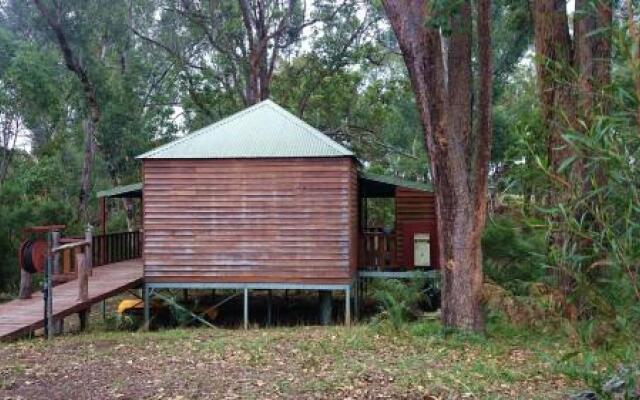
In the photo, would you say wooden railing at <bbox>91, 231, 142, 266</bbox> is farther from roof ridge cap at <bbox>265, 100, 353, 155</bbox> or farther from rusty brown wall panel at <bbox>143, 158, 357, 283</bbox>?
roof ridge cap at <bbox>265, 100, 353, 155</bbox>

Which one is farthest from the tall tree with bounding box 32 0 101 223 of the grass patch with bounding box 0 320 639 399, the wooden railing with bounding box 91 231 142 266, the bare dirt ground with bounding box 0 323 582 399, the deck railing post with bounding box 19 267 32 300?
the bare dirt ground with bounding box 0 323 582 399

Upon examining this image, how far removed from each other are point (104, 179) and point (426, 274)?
1038 inches

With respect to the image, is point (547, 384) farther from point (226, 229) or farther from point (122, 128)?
point (122, 128)

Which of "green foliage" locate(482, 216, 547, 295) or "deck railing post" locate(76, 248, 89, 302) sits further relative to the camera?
"green foliage" locate(482, 216, 547, 295)

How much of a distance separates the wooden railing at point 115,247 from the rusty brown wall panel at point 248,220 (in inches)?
122

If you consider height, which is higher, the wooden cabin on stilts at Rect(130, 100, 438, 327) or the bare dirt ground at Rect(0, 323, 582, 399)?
the wooden cabin on stilts at Rect(130, 100, 438, 327)

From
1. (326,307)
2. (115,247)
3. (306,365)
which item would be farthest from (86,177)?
(306,365)

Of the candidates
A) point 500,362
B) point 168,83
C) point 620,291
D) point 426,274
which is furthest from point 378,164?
point 620,291

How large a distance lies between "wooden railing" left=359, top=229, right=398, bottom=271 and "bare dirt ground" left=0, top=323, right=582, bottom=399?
6229mm

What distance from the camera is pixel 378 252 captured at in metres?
15.9

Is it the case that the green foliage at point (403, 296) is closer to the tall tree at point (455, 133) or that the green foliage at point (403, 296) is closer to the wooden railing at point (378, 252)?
the wooden railing at point (378, 252)

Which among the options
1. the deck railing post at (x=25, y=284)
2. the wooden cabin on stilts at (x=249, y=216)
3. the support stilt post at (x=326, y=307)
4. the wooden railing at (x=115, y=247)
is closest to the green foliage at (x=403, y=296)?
the wooden cabin on stilts at (x=249, y=216)

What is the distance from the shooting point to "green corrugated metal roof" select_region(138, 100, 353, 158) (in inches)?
557

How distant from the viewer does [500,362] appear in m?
7.58
